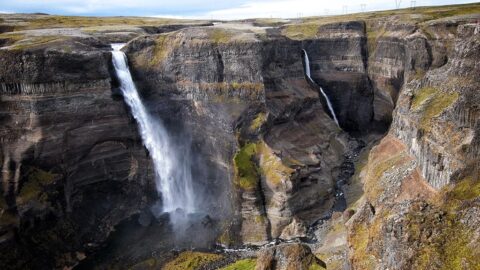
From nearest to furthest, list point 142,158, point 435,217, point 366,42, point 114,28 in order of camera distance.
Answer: point 435,217 < point 142,158 < point 114,28 < point 366,42

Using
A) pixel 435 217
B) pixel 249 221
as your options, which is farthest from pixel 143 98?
pixel 435 217

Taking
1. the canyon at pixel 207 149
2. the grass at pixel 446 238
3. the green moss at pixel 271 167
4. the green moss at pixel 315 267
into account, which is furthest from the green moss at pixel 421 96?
the green moss at pixel 315 267

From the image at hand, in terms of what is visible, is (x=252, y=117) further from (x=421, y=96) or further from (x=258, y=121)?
(x=421, y=96)

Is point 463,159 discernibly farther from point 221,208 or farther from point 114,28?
point 114,28

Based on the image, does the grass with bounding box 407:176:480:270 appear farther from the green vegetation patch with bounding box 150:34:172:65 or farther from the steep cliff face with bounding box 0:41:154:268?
the green vegetation patch with bounding box 150:34:172:65

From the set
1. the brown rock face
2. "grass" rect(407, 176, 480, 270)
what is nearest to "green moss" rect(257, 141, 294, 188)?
the brown rock face

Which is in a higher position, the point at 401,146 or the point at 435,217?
the point at 435,217
